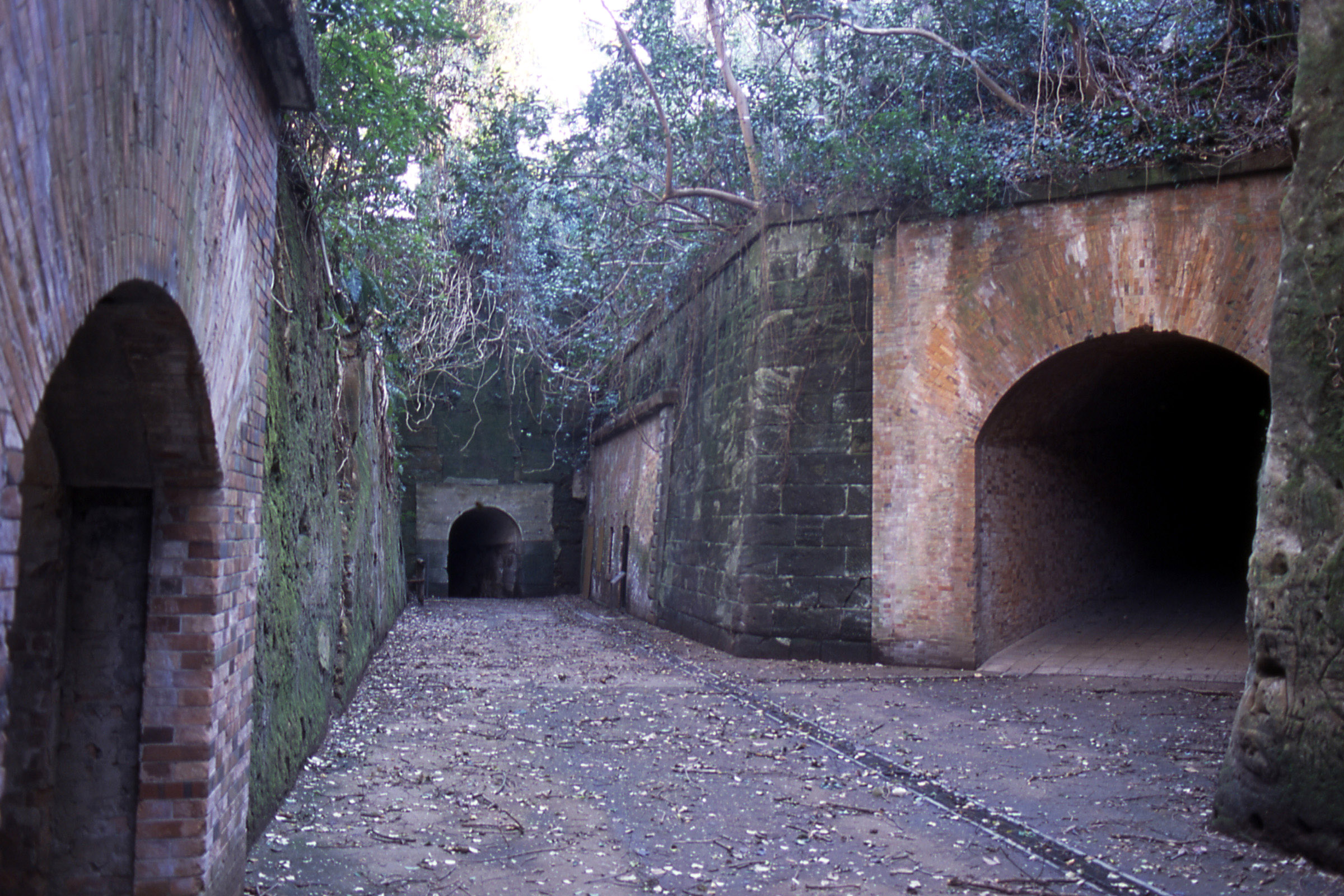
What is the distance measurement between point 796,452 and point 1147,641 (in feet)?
12.8

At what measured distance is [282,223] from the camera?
15.8 ft

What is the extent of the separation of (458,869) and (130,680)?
1506mm

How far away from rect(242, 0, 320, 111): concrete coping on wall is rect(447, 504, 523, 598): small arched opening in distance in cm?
1687

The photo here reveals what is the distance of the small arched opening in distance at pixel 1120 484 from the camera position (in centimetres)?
955

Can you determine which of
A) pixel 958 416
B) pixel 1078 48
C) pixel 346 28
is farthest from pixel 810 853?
pixel 1078 48

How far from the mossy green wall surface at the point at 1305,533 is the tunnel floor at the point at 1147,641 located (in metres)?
4.49

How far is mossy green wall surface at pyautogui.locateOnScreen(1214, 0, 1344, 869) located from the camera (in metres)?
4.08

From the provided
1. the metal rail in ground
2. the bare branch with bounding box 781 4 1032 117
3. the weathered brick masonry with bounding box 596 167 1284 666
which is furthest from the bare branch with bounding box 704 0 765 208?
the metal rail in ground

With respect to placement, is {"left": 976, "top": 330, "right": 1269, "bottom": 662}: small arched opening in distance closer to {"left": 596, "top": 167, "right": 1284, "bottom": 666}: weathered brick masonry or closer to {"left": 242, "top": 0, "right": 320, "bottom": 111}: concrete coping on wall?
{"left": 596, "top": 167, "right": 1284, "bottom": 666}: weathered brick masonry

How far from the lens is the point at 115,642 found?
309 cm

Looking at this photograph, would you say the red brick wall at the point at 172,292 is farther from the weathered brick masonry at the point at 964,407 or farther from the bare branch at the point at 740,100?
the bare branch at the point at 740,100

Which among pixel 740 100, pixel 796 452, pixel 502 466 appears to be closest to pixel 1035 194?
pixel 796 452

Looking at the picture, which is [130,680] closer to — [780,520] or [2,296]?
[2,296]

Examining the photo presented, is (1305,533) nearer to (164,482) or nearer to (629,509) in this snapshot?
(164,482)
